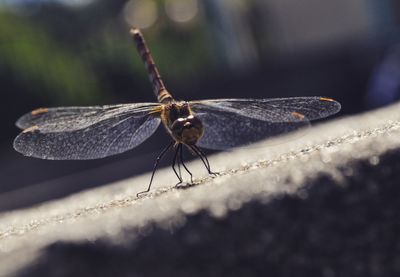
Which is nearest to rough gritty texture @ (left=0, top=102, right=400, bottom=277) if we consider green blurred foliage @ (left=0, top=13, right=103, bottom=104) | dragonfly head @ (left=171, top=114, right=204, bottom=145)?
dragonfly head @ (left=171, top=114, right=204, bottom=145)

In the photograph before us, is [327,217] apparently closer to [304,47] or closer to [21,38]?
[21,38]

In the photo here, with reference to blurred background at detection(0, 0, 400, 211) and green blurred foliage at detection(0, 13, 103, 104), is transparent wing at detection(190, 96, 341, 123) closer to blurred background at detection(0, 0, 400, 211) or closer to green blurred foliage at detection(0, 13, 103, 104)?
blurred background at detection(0, 0, 400, 211)

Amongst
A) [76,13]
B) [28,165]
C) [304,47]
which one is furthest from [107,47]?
[28,165]

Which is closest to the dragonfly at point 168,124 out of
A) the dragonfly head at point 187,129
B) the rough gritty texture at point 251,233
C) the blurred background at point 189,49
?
the dragonfly head at point 187,129

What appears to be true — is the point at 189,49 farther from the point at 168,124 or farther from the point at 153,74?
the point at 168,124

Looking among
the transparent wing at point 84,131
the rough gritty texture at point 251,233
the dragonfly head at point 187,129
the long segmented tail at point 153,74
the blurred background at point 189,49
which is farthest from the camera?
the blurred background at point 189,49

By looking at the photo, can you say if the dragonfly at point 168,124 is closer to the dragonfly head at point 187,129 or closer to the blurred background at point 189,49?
the dragonfly head at point 187,129
